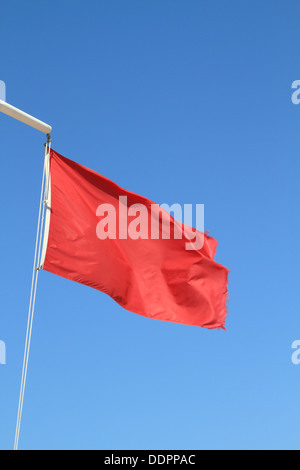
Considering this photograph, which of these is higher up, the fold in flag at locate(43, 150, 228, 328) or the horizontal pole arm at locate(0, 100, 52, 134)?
the horizontal pole arm at locate(0, 100, 52, 134)

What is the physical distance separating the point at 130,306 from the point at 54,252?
2.41 metres

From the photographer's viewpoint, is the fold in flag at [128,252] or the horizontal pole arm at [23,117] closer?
the horizontal pole arm at [23,117]

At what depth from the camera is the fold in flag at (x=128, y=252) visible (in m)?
17.4

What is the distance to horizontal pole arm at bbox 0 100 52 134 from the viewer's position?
15.8 metres

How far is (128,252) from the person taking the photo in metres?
18.7

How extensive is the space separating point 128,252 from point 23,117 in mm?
4419

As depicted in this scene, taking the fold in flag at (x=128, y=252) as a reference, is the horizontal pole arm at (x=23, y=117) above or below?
above

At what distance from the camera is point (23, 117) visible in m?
16.2

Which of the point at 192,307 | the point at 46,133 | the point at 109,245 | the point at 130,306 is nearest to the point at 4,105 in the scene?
the point at 46,133

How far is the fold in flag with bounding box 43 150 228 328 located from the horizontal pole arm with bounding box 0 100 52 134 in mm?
1036

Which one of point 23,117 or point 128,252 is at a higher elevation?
point 23,117

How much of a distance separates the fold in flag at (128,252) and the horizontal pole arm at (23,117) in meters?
1.04

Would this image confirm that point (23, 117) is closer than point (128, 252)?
Yes

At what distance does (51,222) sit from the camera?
17.2 metres
